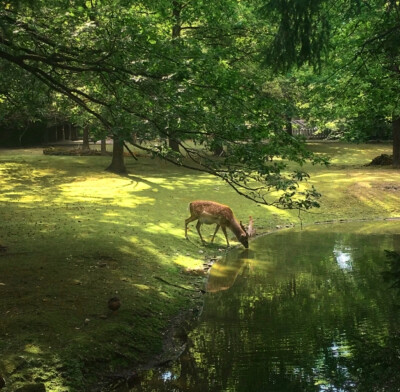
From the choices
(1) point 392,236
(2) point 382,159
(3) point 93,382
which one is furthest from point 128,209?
(2) point 382,159

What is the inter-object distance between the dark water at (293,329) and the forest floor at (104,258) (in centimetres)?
58

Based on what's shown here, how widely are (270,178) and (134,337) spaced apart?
322 cm

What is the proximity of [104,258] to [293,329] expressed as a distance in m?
4.62

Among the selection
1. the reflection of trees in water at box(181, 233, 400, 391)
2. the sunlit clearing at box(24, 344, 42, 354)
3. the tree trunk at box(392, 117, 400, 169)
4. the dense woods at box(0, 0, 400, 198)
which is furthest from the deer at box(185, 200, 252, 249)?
the tree trunk at box(392, 117, 400, 169)

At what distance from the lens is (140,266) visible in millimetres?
10891

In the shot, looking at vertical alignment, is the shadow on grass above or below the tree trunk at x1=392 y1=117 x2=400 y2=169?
below

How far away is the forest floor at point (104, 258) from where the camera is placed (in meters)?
6.59

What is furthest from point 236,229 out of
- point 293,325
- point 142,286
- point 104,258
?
point 293,325

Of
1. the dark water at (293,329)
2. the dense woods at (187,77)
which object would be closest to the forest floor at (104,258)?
the dark water at (293,329)

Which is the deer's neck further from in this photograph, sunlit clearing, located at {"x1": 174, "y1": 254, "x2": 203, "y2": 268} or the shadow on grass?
sunlit clearing, located at {"x1": 174, "y1": 254, "x2": 203, "y2": 268}

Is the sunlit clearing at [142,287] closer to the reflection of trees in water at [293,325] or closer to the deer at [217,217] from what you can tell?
the reflection of trees in water at [293,325]

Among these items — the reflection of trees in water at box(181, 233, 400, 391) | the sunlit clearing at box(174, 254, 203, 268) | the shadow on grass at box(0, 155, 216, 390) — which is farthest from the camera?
the sunlit clearing at box(174, 254, 203, 268)

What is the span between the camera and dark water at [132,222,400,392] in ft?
20.2

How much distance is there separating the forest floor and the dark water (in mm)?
579
